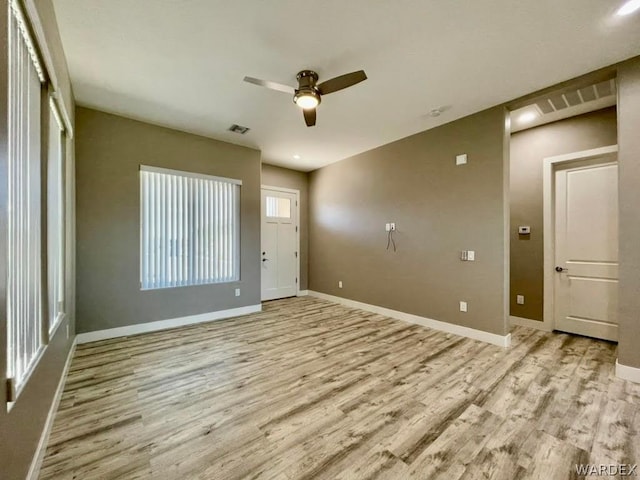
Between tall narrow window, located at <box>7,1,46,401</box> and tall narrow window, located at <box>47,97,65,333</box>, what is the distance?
469 mm

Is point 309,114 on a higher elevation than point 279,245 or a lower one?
higher

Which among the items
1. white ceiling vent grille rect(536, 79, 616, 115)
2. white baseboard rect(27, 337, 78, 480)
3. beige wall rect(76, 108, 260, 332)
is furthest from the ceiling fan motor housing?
white baseboard rect(27, 337, 78, 480)

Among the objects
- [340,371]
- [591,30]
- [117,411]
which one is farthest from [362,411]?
[591,30]

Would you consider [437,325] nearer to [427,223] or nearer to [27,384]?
[427,223]

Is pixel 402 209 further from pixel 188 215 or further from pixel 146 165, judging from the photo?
pixel 146 165

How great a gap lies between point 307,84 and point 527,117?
3144mm

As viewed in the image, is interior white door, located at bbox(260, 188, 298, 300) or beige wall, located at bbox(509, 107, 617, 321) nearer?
beige wall, located at bbox(509, 107, 617, 321)

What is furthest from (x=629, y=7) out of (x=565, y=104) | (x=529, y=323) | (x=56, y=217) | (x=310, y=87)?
(x=56, y=217)

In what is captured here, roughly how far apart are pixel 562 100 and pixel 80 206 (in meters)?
5.97

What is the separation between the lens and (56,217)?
7.63ft

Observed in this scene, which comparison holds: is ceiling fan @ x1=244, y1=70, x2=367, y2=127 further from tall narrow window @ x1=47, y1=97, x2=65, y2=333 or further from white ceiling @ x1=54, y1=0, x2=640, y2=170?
tall narrow window @ x1=47, y1=97, x2=65, y2=333

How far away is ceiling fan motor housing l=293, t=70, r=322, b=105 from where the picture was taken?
246 cm

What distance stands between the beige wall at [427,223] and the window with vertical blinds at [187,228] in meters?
2.16

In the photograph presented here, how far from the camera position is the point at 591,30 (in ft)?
6.79
